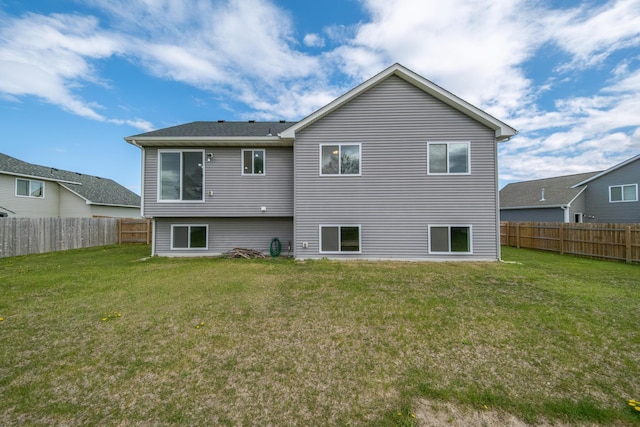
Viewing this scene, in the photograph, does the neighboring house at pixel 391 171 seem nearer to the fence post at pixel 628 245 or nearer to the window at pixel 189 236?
the window at pixel 189 236

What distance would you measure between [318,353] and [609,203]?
24.0 m

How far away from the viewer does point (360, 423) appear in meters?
2.36

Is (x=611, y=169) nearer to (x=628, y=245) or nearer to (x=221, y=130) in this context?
(x=628, y=245)

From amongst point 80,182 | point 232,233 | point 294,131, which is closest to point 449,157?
point 294,131

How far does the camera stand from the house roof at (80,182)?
17.8m

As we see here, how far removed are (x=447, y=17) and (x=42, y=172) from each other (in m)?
27.8

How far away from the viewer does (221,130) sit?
11.2 metres

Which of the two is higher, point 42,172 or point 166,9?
point 166,9

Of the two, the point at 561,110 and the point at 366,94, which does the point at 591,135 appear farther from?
the point at 366,94

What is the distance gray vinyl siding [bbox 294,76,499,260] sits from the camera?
969cm

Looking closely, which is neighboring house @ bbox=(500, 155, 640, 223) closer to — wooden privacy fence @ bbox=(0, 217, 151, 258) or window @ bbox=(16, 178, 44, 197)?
wooden privacy fence @ bbox=(0, 217, 151, 258)

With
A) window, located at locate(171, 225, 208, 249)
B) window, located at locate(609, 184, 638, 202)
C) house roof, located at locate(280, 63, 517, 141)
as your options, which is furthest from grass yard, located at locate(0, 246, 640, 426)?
window, located at locate(609, 184, 638, 202)

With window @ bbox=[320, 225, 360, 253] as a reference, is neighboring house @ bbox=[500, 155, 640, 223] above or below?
above

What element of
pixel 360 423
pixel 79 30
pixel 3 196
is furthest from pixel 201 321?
pixel 3 196
